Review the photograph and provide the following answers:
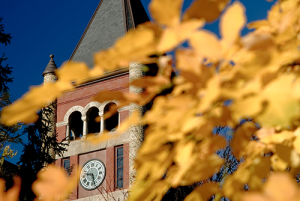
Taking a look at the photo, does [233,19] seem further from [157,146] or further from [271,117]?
[157,146]

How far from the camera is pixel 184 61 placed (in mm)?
→ 428

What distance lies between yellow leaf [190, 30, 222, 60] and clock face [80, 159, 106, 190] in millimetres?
15436

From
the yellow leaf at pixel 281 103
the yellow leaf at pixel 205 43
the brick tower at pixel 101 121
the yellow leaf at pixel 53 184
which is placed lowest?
the yellow leaf at pixel 53 184

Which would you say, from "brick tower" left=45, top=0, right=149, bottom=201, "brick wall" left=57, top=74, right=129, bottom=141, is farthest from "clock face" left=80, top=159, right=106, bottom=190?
"brick wall" left=57, top=74, right=129, bottom=141

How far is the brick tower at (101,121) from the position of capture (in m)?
14.7

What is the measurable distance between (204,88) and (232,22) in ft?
0.34

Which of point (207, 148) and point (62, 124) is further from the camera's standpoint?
point (62, 124)

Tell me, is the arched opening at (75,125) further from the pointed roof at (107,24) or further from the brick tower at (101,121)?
the pointed roof at (107,24)

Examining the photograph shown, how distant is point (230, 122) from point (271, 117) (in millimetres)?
175

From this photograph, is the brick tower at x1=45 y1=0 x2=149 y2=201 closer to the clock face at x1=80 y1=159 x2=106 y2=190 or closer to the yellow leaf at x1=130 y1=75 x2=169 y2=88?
the clock face at x1=80 y1=159 x2=106 y2=190

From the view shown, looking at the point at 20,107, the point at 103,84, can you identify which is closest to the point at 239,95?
the point at 20,107

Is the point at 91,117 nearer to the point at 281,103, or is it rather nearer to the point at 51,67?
the point at 51,67

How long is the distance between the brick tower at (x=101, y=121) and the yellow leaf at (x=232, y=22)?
12.8 metres

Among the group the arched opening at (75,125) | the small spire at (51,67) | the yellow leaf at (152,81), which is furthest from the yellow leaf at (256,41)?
the arched opening at (75,125)
